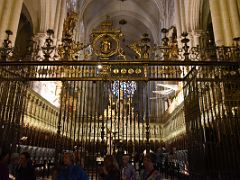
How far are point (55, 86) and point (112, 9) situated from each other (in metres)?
16.5

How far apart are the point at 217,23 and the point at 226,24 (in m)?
0.35

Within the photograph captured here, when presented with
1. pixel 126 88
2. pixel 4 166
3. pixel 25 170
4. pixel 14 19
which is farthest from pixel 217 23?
pixel 4 166

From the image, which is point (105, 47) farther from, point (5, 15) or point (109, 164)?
point (5, 15)

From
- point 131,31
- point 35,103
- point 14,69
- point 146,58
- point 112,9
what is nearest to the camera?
point 146,58

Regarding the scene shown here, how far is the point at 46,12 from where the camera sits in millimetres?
15469

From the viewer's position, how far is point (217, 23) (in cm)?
915

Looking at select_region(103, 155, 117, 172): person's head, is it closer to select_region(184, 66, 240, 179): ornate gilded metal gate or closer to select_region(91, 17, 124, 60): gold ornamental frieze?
select_region(184, 66, 240, 179): ornate gilded metal gate

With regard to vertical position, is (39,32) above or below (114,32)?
above

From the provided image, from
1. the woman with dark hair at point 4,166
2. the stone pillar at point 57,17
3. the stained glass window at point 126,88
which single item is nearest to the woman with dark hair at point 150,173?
the woman with dark hair at point 4,166

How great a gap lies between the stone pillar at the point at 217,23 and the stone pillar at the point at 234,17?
0.42m

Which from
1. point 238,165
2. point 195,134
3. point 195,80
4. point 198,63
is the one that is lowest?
point 238,165

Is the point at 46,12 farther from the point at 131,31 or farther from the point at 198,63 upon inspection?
the point at 131,31

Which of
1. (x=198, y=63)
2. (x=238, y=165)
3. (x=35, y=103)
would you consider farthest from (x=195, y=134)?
(x=35, y=103)

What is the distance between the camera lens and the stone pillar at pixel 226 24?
28.4 feet
